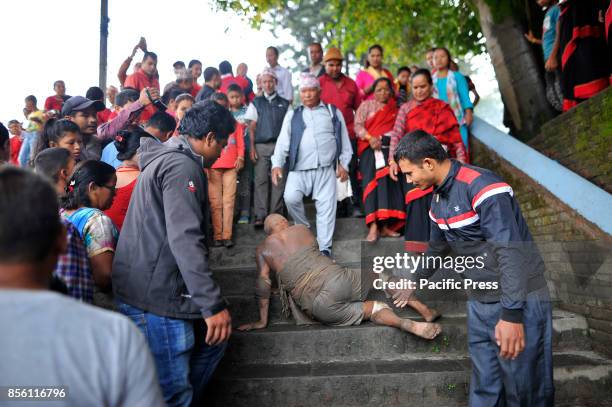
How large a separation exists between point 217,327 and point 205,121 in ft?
3.80

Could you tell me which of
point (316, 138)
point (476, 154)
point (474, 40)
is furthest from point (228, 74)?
point (474, 40)

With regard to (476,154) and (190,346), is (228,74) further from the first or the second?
(190,346)

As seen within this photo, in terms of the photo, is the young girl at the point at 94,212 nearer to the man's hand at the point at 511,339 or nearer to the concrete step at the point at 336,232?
the man's hand at the point at 511,339

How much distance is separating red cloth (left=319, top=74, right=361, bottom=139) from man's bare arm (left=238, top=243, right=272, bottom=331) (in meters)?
2.93

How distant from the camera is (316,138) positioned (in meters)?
5.25

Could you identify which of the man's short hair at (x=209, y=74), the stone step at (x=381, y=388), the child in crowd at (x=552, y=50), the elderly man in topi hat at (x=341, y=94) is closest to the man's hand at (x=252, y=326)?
the stone step at (x=381, y=388)

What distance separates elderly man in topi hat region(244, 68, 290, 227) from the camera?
18.7 ft

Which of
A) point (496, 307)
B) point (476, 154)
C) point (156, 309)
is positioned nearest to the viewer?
point (156, 309)

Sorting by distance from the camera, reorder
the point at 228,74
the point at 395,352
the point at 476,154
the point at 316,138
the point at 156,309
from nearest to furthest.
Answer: the point at 156,309 < the point at 395,352 < the point at 316,138 < the point at 476,154 < the point at 228,74

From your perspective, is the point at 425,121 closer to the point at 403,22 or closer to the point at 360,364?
the point at 360,364

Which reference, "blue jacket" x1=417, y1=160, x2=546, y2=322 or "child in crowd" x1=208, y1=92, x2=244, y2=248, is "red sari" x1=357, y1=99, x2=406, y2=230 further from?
"blue jacket" x1=417, y1=160, x2=546, y2=322

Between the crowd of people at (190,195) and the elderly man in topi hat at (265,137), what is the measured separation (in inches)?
0.7

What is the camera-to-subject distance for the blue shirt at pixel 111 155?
13.8ft

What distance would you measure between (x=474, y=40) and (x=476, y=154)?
→ 13.6ft
